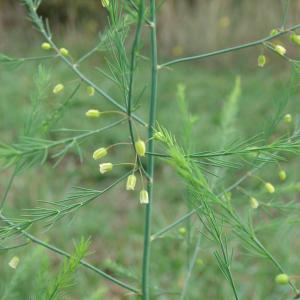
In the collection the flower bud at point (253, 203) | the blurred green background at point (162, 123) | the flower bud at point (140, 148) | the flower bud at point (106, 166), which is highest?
the flower bud at point (140, 148)

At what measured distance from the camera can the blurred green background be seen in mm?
1998

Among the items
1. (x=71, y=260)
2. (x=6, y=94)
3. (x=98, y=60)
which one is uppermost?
(x=71, y=260)

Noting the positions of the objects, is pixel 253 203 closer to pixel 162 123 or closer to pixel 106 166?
pixel 106 166

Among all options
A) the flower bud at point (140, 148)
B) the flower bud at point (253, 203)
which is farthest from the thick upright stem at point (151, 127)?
the flower bud at point (253, 203)

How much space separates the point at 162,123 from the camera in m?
3.30

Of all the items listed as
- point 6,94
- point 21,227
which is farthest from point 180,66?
point 21,227

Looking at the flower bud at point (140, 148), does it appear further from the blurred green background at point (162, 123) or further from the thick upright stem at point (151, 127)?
the blurred green background at point (162, 123)

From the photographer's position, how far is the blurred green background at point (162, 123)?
200cm

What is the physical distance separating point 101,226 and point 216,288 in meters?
0.65

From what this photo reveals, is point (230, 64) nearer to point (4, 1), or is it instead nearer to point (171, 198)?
point (171, 198)

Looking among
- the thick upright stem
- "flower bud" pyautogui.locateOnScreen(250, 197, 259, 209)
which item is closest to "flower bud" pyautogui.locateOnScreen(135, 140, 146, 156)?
the thick upright stem

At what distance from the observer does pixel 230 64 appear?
452 cm

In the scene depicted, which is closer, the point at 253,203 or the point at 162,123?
the point at 253,203

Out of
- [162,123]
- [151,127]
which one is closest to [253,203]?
[151,127]
